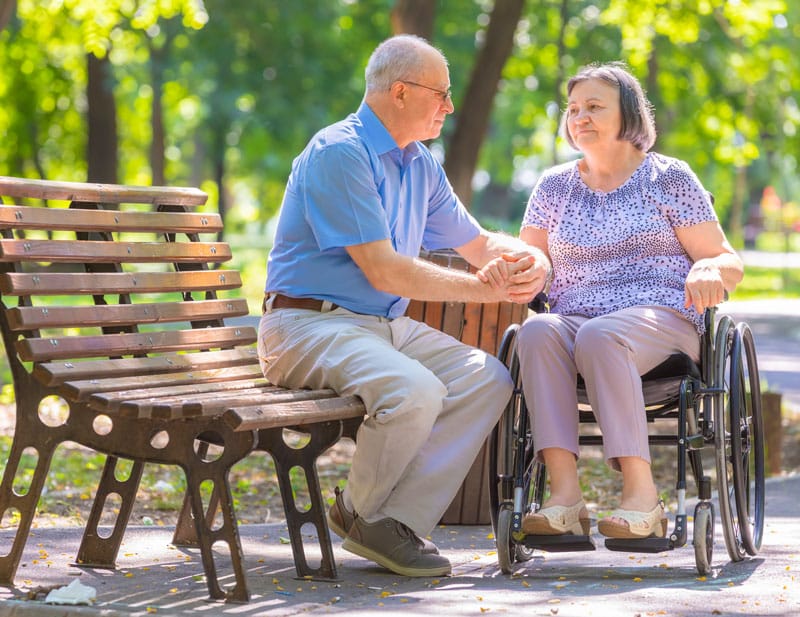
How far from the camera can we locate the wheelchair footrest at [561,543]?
4.13 metres

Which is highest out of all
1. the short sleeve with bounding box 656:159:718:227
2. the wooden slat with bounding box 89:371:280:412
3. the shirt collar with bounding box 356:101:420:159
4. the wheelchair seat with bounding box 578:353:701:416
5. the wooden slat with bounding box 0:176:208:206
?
the shirt collar with bounding box 356:101:420:159

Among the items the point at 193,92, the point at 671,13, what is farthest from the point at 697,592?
the point at 193,92

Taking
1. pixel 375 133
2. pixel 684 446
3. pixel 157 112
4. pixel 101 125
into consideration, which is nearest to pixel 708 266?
pixel 684 446

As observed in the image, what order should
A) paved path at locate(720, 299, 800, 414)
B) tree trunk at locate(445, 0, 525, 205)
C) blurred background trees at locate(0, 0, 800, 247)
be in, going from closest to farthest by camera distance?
paved path at locate(720, 299, 800, 414), tree trunk at locate(445, 0, 525, 205), blurred background trees at locate(0, 0, 800, 247)

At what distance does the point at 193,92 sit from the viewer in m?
25.3

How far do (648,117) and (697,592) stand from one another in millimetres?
1654

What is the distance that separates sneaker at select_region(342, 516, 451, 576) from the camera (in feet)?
14.1

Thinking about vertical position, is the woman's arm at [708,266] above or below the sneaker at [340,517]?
above

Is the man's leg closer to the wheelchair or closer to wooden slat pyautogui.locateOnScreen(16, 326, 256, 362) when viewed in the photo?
the wheelchair

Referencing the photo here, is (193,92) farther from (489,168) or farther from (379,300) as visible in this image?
(379,300)

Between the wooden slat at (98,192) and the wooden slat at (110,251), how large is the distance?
15cm

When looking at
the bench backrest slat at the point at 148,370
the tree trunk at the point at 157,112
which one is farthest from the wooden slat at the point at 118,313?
the tree trunk at the point at 157,112

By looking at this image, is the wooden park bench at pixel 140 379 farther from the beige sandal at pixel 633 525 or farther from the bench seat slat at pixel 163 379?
the beige sandal at pixel 633 525

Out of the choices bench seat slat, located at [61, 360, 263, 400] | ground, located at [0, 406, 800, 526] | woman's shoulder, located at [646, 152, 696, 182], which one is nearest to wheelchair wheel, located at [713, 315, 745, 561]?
woman's shoulder, located at [646, 152, 696, 182]
